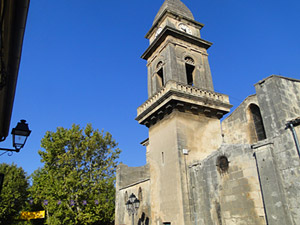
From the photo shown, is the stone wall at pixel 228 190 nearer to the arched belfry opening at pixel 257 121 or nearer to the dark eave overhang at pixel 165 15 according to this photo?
the arched belfry opening at pixel 257 121

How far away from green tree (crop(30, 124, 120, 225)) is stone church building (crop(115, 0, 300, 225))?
2.81 metres

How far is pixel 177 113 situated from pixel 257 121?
4.21 meters

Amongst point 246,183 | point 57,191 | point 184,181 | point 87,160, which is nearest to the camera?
point 246,183

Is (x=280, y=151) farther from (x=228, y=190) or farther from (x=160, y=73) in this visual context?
(x=160, y=73)

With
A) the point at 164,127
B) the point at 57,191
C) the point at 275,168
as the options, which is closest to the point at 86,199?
the point at 57,191

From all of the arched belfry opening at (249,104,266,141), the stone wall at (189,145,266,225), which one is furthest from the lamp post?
the arched belfry opening at (249,104,266,141)

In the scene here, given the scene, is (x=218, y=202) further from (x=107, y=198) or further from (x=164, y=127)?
(x=107, y=198)

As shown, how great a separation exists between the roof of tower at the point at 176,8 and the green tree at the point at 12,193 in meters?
23.2

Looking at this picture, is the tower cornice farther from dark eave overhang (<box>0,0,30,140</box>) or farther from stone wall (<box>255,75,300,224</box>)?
dark eave overhang (<box>0,0,30,140</box>)

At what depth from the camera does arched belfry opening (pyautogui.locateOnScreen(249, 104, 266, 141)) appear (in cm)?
1209

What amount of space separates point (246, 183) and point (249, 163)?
0.79 meters

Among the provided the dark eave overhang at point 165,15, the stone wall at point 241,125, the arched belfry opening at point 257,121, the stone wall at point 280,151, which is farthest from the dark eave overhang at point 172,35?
the stone wall at point 280,151

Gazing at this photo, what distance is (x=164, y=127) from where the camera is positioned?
1412cm

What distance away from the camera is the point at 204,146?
13711 mm
